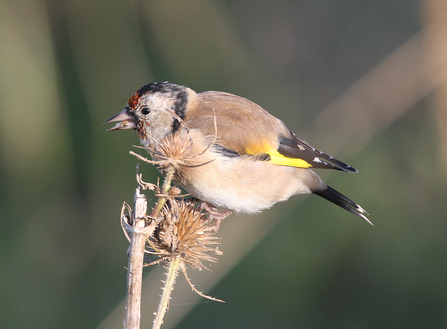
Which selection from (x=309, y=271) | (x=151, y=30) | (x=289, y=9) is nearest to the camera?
(x=309, y=271)

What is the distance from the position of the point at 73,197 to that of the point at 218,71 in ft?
6.63

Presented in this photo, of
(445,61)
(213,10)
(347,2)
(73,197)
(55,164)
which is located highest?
(347,2)

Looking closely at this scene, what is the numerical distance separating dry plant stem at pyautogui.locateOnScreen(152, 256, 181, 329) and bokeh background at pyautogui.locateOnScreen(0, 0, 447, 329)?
171cm

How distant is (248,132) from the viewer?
2.69 meters

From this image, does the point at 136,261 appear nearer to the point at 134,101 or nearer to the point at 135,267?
the point at 135,267

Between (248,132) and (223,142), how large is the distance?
0.62 ft

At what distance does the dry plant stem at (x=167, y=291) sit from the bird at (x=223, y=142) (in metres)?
0.65

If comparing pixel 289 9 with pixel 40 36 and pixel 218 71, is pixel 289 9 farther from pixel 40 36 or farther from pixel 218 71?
pixel 40 36

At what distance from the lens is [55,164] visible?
4.11 metres

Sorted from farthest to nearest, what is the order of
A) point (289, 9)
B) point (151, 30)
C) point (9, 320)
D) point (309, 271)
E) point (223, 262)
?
point (289, 9), point (151, 30), point (309, 271), point (9, 320), point (223, 262)

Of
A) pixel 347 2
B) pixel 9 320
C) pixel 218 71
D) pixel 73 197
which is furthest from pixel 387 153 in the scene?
pixel 9 320

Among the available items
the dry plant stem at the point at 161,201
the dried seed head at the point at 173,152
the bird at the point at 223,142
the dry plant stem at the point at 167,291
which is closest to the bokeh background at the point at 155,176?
the bird at the point at 223,142

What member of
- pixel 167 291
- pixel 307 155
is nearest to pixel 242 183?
pixel 307 155

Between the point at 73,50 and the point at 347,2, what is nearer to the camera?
the point at 73,50
